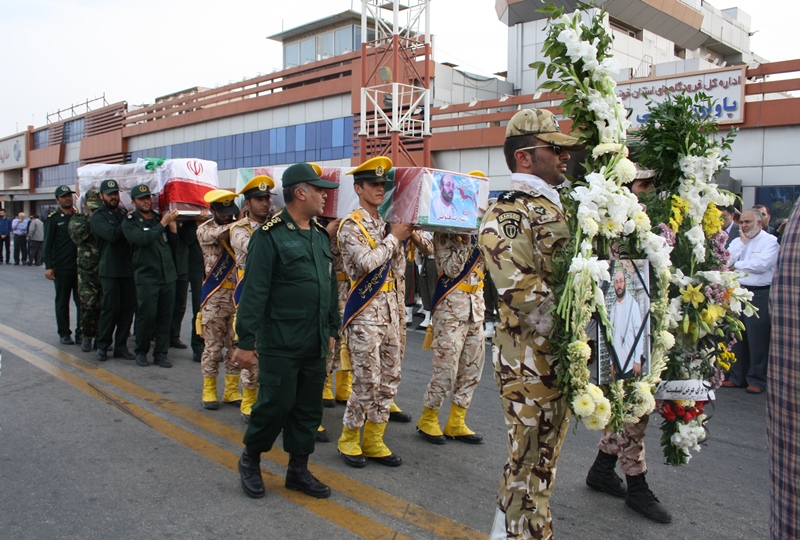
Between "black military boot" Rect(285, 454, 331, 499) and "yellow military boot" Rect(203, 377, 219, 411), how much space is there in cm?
210

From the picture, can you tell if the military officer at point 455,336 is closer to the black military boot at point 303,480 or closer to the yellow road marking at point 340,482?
the yellow road marking at point 340,482

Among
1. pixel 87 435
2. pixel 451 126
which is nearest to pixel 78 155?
pixel 451 126

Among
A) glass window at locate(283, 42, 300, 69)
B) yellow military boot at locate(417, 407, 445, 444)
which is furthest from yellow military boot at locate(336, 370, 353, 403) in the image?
glass window at locate(283, 42, 300, 69)

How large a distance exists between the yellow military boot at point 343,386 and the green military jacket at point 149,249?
2.93 meters

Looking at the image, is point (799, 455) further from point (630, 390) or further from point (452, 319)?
point (452, 319)

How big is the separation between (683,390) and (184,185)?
6.25 metres

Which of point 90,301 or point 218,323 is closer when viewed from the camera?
point 218,323

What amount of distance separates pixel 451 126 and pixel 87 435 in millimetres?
19617

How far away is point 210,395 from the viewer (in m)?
6.19

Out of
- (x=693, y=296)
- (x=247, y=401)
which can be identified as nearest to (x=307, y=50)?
(x=247, y=401)

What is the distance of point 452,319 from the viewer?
535 cm

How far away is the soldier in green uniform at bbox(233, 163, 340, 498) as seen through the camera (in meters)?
4.09

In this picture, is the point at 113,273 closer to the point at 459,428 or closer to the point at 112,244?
the point at 112,244

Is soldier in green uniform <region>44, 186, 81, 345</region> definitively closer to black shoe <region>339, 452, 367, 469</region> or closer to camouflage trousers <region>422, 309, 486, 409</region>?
black shoe <region>339, 452, 367, 469</region>
